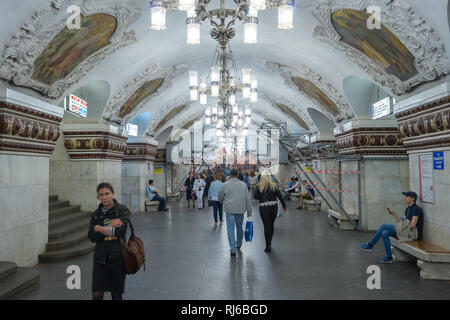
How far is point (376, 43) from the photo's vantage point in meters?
5.91

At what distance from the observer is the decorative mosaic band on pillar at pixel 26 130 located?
465 centimetres

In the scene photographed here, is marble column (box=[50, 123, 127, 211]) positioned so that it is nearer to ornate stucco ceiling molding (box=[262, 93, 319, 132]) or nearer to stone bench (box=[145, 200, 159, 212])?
stone bench (box=[145, 200, 159, 212])

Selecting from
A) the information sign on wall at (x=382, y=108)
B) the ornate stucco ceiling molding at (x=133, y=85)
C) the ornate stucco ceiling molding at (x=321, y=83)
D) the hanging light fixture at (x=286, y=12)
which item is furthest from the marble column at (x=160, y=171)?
the hanging light fixture at (x=286, y=12)

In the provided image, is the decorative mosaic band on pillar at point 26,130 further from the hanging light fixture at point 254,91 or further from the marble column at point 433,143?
the marble column at point 433,143

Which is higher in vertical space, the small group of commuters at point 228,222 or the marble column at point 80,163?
the marble column at point 80,163

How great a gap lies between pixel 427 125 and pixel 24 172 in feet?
20.0

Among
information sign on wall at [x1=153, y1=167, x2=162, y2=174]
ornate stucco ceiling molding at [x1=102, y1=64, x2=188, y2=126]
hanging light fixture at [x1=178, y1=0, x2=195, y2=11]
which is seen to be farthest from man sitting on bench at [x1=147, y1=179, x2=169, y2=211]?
hanging light fixture at [x1=178, y1=0, x2=195, y2=11]

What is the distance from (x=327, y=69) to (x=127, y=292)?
6641mm

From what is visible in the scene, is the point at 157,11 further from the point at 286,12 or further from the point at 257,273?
the point at 257,273

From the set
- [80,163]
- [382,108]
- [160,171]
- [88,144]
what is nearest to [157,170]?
[160,171]

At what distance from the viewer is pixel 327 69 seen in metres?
8.23

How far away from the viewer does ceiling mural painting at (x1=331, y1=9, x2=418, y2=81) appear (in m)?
5.45

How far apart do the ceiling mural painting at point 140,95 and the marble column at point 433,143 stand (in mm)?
6488

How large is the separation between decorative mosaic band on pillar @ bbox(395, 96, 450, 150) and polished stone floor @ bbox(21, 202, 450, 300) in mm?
1876
